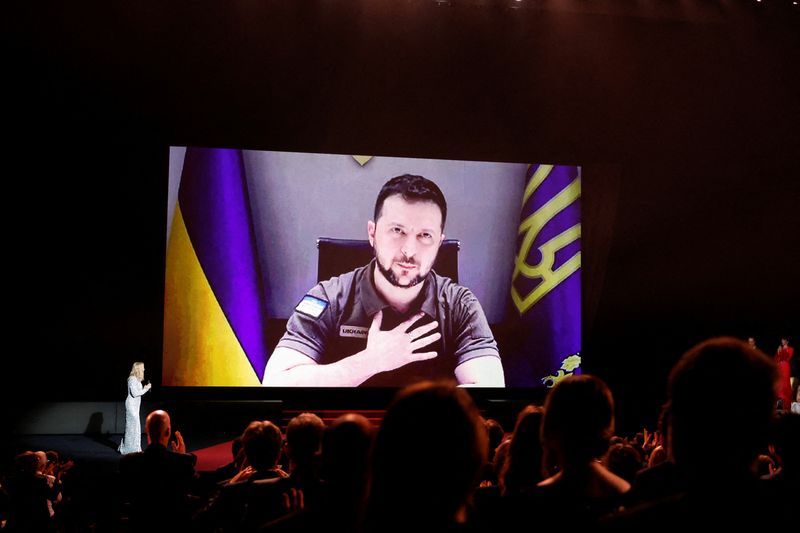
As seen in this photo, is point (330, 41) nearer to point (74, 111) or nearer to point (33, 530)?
point (74, 111)

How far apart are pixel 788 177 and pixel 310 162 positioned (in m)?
6.97

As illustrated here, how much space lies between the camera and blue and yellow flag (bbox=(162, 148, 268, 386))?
9055mm

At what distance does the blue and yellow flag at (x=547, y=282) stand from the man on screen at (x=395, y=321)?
0.44m

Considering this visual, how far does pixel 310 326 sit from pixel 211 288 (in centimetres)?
127

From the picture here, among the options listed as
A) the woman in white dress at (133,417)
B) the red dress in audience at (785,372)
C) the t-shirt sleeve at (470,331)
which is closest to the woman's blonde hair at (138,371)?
the woman in white dress at (133,417)

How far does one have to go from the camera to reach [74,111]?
9.43 m

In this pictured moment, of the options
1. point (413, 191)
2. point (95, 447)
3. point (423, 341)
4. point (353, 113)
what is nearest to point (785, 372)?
point (423, 341)

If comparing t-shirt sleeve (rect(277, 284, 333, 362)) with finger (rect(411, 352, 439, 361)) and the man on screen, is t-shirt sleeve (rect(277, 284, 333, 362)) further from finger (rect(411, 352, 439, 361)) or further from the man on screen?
finger (rect(411, 352, 439, 361))

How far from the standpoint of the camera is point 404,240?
9367 millimetres

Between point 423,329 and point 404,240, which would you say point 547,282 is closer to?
point 423,329

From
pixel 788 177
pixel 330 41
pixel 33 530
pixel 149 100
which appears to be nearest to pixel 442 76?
pixel 330 41

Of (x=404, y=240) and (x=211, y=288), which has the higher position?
(x=404, y=240)

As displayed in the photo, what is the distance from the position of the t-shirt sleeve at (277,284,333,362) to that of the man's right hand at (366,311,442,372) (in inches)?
22.0

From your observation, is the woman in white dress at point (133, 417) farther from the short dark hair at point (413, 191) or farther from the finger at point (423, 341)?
the short dark hair at point (413, 191)
